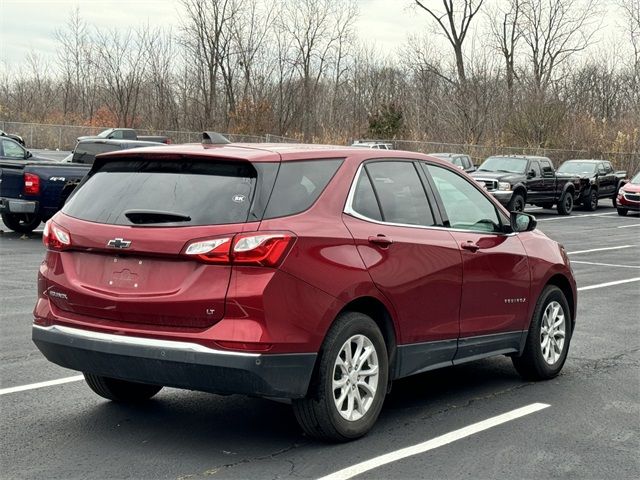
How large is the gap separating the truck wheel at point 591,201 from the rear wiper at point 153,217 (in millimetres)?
31234

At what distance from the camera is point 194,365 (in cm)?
511

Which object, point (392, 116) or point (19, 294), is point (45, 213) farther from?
point (392, 116)

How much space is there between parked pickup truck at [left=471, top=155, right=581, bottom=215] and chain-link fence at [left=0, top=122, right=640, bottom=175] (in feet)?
54.1

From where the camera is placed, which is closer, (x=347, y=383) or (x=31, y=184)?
(x=347, y=383)

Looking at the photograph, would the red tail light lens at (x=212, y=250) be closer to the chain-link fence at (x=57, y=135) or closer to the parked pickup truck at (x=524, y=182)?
the parked pickup truck at (x=524, y=182)

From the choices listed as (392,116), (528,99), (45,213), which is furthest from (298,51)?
(45,213)

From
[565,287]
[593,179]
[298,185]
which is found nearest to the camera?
[298,185]

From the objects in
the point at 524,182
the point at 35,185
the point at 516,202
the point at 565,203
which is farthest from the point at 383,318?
the point at 565,203

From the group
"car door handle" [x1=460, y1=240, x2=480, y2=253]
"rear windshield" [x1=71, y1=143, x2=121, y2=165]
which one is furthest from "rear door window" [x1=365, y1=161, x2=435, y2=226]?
"rear windshield" [x1=71, y1=143, x2=121, y2=165]

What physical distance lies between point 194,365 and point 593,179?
32084 millimetres

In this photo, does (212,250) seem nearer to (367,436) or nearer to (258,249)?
(258,249)

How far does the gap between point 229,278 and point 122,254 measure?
68 centimetres

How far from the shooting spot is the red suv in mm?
5152

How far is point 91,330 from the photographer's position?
17.9 ft
